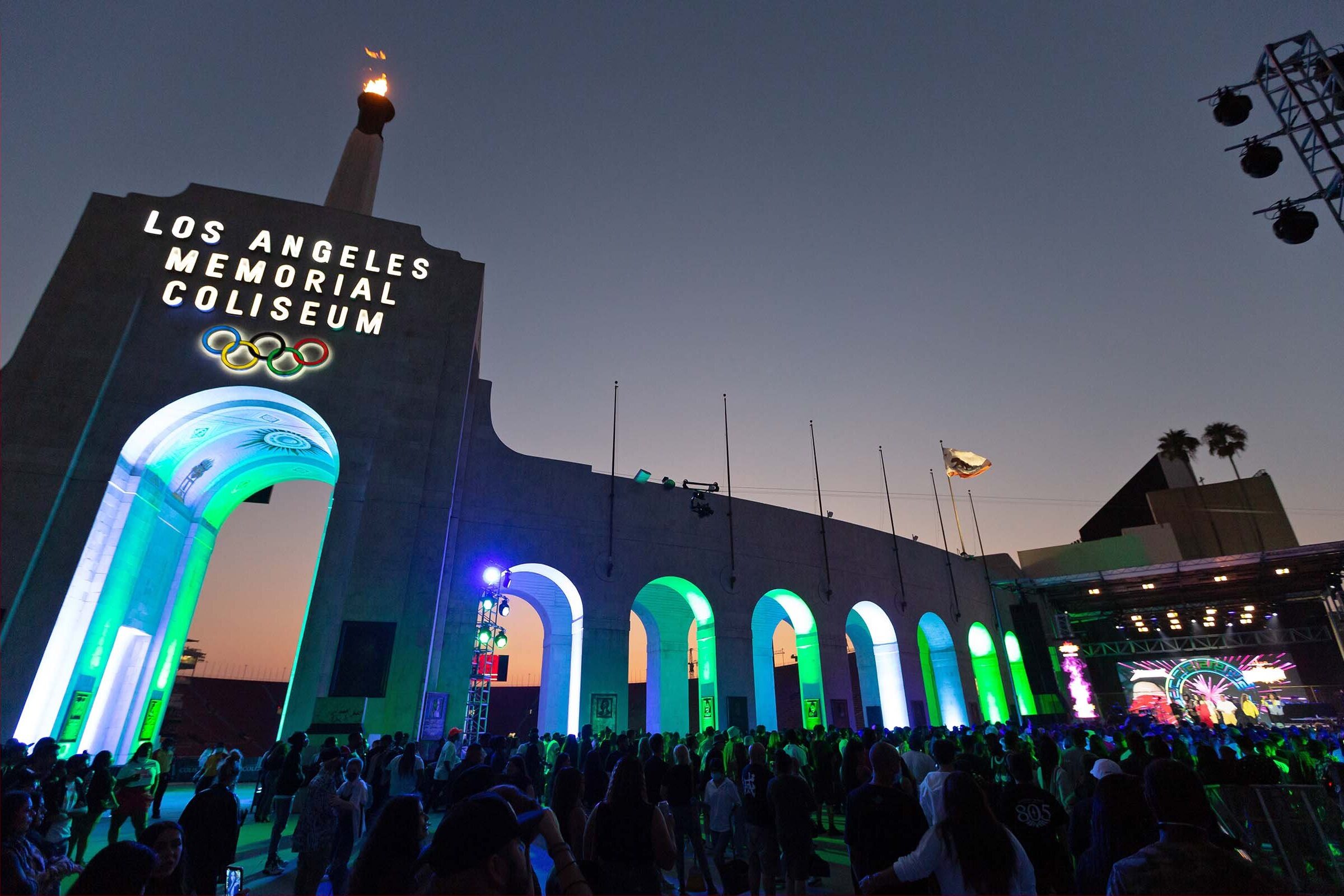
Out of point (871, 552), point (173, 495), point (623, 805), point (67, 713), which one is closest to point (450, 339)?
point (173, 495)

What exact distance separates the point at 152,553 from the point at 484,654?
9776mm

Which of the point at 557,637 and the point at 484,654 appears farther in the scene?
the point at 557,637

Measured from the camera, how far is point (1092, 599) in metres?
34.8

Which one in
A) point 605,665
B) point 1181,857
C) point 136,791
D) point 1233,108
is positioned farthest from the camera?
point 605,665

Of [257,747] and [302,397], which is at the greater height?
[302,397]

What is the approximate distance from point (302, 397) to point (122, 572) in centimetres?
609

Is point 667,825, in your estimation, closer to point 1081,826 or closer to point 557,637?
point 1081,826

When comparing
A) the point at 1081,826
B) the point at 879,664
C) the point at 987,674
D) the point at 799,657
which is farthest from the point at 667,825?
the point at 987,674

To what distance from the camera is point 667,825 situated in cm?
425

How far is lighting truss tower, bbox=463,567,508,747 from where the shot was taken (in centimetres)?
1734

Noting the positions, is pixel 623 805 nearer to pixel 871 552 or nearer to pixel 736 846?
pixel 736 846

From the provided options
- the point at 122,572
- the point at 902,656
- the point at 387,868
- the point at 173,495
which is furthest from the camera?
the point at 902,656

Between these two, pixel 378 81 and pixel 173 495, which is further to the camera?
pixel 378 81

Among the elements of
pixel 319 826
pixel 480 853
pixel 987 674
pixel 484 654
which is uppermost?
pixel 987 674
